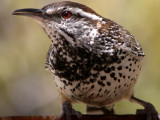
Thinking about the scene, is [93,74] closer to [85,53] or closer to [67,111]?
[85,53]

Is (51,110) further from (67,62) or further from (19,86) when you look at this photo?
(67,62)

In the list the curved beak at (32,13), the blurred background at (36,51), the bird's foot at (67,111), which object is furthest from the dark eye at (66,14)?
the blurred background at (36,51)

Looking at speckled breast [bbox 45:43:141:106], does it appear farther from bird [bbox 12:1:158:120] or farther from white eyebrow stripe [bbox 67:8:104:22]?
white eyebrow stripe [bbox 67:8:104:22]

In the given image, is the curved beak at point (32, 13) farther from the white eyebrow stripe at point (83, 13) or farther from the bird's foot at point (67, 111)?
the bird's foot at point (67, 111)

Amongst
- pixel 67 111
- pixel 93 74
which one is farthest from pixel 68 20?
pixel 67 111

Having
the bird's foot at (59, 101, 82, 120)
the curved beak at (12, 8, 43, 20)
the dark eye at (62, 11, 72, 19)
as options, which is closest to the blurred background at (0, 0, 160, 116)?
the bird's foot at (59, 101, 82, 120)

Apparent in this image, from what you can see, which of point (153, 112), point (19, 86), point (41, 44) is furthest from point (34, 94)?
point (153, 112)

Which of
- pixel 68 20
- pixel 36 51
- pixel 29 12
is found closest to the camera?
pixel 29 12
